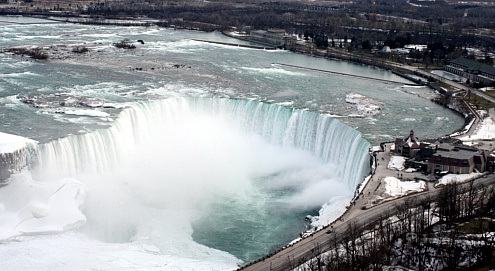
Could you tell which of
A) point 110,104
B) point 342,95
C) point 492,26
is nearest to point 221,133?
point 110,104

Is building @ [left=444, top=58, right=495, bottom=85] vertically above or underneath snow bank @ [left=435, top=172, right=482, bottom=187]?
above

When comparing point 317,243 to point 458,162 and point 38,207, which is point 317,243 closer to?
point 458,162

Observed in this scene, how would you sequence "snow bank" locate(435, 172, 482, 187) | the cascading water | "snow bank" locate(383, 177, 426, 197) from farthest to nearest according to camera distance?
"snow bank" locate(435, 172, 482, 187)
the cascading water
"snow bank" locate(383, 177, 426, 197)

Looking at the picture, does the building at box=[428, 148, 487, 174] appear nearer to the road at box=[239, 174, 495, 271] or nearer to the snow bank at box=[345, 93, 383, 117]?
the road at box=[239, 174, 495, 271]

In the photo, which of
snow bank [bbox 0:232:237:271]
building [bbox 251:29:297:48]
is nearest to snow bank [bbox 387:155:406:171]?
snow bank [bbox 0:232:237:271]

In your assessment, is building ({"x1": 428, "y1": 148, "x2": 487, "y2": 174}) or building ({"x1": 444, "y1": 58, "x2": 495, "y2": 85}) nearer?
building ({"x1": 428, "y1": 148, "x2": 487, "y2": 174})

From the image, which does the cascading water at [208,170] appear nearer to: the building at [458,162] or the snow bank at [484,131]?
the building at [458,162]

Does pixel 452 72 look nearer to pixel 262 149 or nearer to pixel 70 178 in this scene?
pixel 262 149

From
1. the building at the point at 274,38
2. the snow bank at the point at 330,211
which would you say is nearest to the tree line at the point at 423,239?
the snow bank at the point at 330,211
